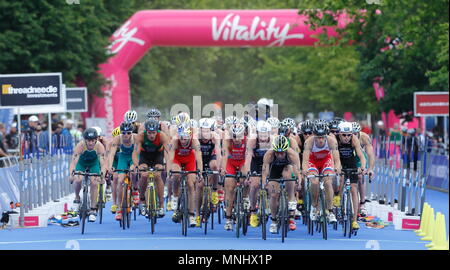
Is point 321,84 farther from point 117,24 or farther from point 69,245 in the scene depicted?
point 69,245

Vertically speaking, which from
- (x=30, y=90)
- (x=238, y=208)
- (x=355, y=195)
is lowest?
(x=238, y=208)

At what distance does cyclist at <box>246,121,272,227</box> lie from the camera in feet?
61.6

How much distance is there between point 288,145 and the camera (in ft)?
60.2

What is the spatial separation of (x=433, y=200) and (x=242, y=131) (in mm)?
13334

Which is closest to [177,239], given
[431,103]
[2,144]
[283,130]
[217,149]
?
[283,130]

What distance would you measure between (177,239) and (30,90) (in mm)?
9673

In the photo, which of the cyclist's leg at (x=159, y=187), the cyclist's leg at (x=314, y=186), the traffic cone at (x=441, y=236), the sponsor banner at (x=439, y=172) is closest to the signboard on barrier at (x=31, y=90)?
the cyclist's leg at (x=159, y=187)

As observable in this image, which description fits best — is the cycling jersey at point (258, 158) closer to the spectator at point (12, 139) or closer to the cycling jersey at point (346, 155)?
the cycling jersey at point (346, 155)

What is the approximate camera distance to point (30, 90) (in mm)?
27266

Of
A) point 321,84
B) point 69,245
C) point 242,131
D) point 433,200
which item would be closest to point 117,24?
point 321,84

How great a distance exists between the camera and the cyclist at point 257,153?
1878cm

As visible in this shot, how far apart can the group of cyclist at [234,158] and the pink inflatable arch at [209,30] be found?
17541 mm

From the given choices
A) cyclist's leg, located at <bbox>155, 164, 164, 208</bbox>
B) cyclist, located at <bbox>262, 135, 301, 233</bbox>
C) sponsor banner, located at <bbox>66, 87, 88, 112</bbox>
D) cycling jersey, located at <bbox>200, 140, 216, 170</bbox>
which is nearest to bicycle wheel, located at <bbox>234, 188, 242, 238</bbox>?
cyclist, located at <bbox>262, 135, 301, 233</bbox>

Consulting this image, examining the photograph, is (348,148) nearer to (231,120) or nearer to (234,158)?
(234,158)
